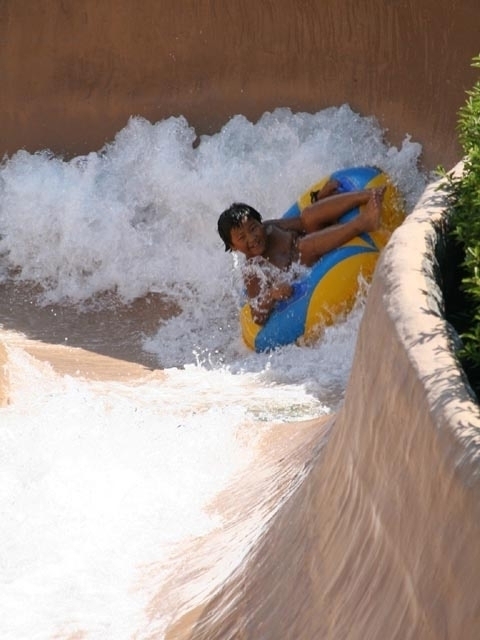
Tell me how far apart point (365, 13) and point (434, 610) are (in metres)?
7.15

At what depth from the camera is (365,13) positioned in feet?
28.9

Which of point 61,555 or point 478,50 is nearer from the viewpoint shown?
point 61,555

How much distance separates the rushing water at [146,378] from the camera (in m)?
4.09

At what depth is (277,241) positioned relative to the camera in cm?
710

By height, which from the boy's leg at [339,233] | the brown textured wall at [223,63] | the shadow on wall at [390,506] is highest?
the brown textured wall at [223,63]

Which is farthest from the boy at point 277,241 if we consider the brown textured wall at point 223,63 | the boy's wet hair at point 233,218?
the brown textured wall at point 223,63

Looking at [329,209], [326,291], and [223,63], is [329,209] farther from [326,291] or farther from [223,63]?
[223,63]

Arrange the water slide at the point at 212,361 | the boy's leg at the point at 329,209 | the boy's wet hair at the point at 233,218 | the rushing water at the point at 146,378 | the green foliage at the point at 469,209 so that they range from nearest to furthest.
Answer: the water slide at the point at 212,361
the green foliage at the point at 469,209
the rushing water at the point at 146,378
the boy's wet hair at the point at 233,218
the boy's leg at the point at 329,209

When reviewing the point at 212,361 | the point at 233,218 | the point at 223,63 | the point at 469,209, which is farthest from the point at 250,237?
the point at 469,209

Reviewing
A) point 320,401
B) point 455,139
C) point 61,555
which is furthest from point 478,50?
point 61,555

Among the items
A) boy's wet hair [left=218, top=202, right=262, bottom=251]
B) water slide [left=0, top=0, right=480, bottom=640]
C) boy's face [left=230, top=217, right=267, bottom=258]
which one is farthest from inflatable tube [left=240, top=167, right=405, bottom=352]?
boy's wet hair [left=218, top=202, right=262, bottom=251]

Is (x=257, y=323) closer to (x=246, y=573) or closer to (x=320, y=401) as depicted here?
(x=320, y=401)

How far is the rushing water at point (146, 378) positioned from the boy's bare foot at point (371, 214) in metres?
0.48

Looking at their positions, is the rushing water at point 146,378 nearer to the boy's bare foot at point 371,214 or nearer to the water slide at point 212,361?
the water slide at point 212,361
